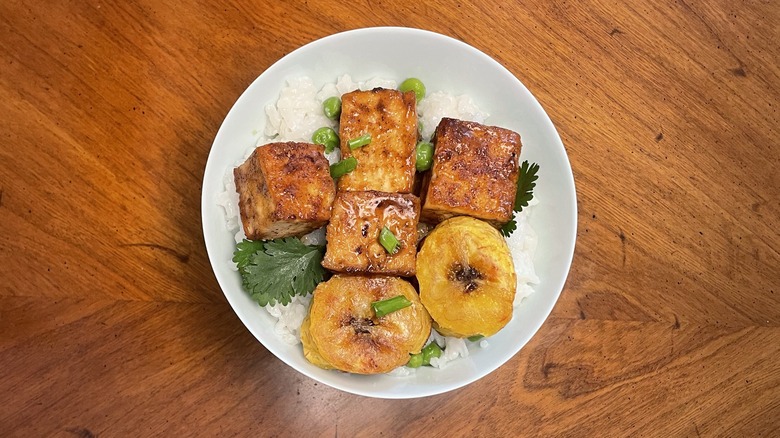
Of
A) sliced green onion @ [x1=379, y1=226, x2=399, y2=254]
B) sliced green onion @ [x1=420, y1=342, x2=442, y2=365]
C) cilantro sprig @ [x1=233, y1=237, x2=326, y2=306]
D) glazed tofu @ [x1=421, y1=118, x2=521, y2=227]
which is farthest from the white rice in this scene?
sliced green onion @ [x1=379, y1=226, x2=399, y2=254]

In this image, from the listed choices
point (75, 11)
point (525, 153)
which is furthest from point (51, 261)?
point (525, 153)

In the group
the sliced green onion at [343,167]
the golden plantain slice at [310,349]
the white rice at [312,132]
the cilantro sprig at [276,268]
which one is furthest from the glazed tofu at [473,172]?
the golden plantain slice at [310,349]

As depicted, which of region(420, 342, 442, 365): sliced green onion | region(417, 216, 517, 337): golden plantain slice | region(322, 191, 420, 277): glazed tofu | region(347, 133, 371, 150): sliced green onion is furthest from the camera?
region(420, 342, 442, 365): sliced green onion

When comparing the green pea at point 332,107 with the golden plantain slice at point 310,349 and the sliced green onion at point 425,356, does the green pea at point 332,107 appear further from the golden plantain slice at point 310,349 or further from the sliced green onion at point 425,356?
the sliced green onion at point 425,356

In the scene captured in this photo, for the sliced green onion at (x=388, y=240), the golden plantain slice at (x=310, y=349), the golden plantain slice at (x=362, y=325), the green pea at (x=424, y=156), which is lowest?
the golden plantain slice at (x=310, y=349)

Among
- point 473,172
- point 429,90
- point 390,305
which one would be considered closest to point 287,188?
point 390,305

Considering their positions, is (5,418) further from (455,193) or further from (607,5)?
(607,5)

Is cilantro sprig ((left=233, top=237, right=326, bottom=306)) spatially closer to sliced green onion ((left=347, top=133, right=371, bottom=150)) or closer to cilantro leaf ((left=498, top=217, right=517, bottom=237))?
sliced green onion ((left=347, top=133, right=371, bottom=150))
